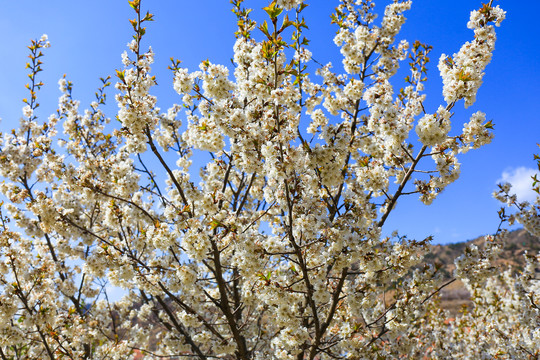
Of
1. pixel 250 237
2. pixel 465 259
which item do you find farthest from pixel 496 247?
pixel 250 237

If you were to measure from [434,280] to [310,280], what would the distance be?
104 inches

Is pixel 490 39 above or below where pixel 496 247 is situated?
above

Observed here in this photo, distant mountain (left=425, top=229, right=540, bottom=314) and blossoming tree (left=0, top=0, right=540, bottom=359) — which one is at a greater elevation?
distant mountain (left=425, top=229, right=540, bottom=314)

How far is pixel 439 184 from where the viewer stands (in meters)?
5.64

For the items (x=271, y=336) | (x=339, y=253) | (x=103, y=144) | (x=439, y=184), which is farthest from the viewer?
(x=103, y=144)

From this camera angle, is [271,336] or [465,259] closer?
[465,259]

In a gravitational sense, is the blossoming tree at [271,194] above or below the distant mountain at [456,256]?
below

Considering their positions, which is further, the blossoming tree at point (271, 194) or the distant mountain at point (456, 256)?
the distant mountain at point (456, 256)

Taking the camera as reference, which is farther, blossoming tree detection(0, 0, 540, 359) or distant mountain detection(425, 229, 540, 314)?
distant mountain detection(425, 229, 540, 314)

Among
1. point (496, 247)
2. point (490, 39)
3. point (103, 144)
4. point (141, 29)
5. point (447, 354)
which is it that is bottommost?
point (447, 354)

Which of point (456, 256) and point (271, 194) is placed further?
point (456, 256)

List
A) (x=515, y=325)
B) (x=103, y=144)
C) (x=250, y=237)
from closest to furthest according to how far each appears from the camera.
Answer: (x=250, y=237), (x=103, y=144), (x=515, y=325)

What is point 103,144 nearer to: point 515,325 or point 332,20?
point 332,20

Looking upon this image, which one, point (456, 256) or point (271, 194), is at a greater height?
point (456, 256)
